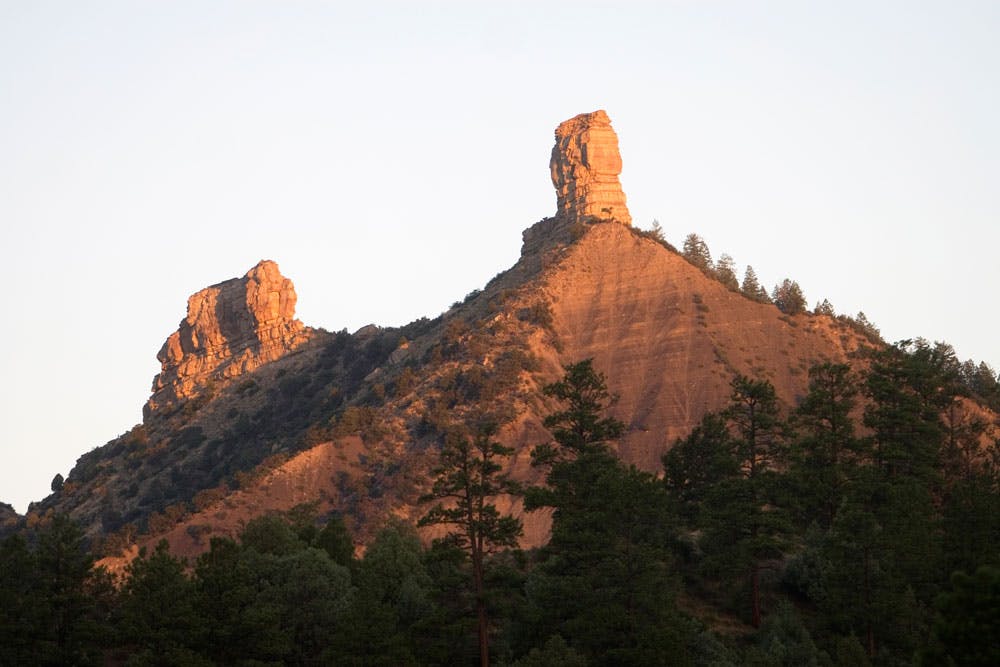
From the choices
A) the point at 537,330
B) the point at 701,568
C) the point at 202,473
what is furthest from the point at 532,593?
the point at 202,473

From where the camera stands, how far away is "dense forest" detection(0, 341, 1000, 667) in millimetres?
60219

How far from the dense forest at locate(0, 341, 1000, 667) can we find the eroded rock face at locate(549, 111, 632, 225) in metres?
101

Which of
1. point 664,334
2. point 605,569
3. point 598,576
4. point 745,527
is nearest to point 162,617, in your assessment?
point 598,576

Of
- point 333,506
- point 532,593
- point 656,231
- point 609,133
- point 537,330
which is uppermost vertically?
point 609,133

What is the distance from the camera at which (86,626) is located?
6225cm

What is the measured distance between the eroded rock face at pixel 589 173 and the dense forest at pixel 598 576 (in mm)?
101053

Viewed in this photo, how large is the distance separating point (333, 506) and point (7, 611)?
232 ft

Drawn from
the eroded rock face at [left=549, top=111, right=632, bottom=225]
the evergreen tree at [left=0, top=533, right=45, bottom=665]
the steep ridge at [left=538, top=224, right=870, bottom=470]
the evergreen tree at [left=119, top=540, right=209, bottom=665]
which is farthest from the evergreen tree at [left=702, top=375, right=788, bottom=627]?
the eroded rock face at [left=549, top=111, right=632, bottom=225]

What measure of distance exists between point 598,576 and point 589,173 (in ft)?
404

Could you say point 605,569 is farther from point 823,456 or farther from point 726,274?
point 726,274

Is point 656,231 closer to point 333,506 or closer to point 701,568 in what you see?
point 333,506

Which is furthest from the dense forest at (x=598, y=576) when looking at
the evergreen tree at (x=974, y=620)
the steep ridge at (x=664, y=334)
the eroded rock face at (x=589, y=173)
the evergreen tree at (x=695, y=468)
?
the eroded rock face at (x=589, y=173)

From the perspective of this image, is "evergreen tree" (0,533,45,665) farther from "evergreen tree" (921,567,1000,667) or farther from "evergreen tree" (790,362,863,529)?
"evergreen tree" (921,567,1000,667)

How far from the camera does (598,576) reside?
206 feet
